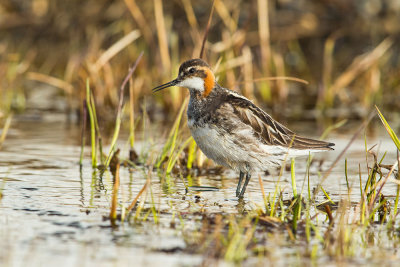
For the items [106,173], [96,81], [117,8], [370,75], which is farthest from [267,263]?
[117,8]

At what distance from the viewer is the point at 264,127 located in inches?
296

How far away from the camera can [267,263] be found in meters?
4.82

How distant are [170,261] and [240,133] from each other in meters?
A: 2.66

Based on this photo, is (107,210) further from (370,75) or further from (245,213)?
(370,75)

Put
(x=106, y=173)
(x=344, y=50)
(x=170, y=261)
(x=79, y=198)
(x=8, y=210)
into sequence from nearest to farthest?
1. (x=170, y=261)
2. (x=8, y=210)
3. (x=79, y=198)
4. (x=106, y=173)
5. (x=344, y=50)

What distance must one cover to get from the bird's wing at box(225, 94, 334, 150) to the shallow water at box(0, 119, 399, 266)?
485 millimetres

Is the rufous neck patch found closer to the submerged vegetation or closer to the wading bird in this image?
the wading bird

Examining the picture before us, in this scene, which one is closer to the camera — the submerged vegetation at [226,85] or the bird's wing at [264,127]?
the submerged vegetation at [226,85]

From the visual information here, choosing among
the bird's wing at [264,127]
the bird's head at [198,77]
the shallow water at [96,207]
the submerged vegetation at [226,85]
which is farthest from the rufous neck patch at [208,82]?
the shallow water at [96,207]

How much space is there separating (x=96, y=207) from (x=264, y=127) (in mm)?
2101

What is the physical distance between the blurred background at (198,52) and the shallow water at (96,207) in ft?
6.90

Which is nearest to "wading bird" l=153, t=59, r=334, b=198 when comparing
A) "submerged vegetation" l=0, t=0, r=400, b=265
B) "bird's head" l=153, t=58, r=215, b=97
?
"bird's head" l=153, t=58, r=215, b=97

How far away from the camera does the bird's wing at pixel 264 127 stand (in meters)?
7.39

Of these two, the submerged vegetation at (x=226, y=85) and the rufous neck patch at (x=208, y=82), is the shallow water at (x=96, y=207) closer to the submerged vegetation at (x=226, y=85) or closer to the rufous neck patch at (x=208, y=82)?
the submerged vegetation at (x=226, y=85)
